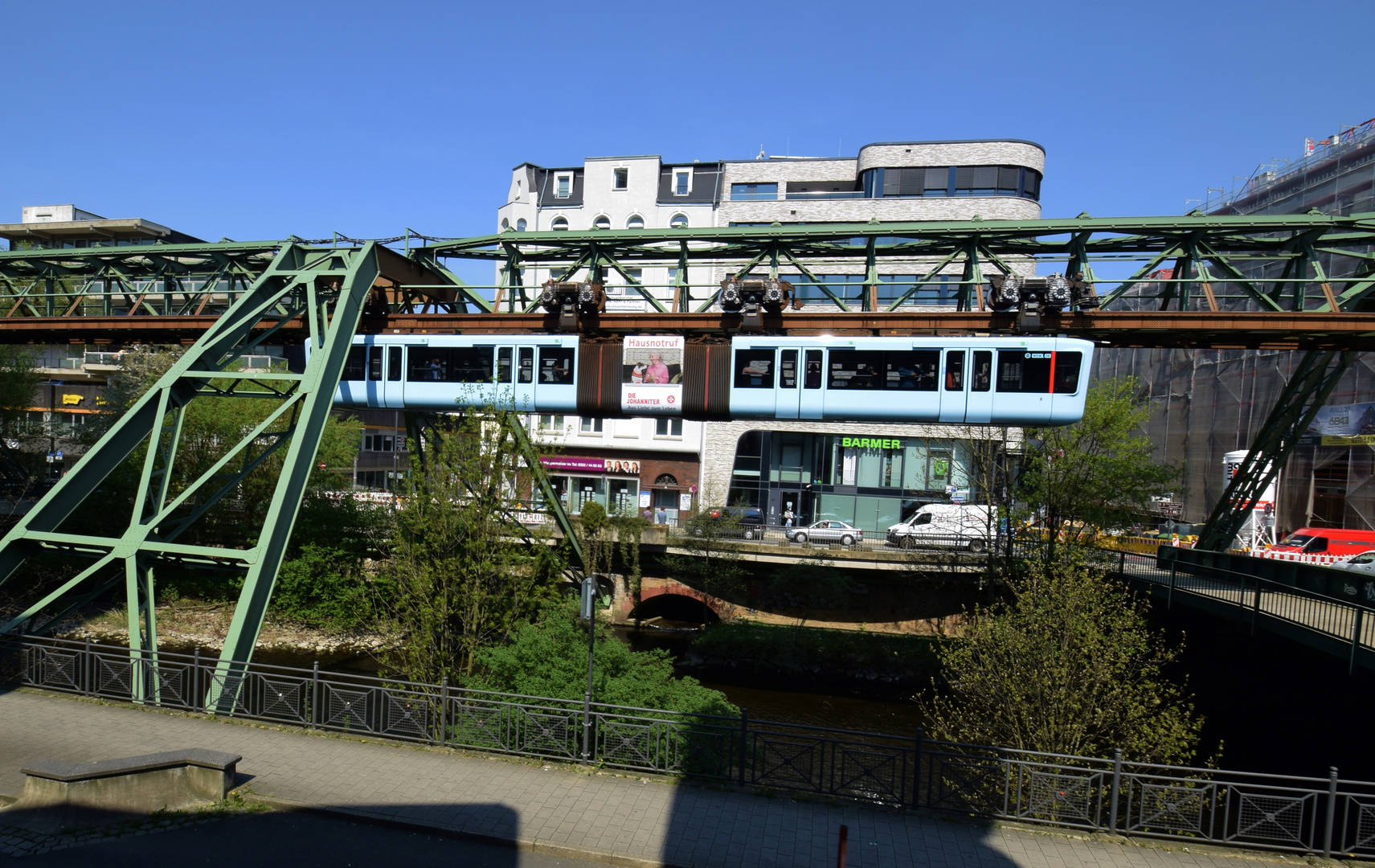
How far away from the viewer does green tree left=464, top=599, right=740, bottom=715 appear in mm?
12812

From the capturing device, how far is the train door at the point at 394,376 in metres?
18.4

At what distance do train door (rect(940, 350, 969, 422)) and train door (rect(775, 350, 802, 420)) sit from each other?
9.96 ft

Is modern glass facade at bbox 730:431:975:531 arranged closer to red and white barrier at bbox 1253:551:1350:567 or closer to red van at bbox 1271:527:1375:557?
red and white barrier at bbox 1253:551:1350:567

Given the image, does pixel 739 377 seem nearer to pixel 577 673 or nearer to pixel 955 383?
pixel 955 383

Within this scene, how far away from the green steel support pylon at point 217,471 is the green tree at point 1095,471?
2168cm

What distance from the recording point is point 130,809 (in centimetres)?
866

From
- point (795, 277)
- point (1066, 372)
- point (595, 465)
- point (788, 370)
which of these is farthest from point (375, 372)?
point (795, 277)

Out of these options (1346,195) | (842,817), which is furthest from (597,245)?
(1346,195)

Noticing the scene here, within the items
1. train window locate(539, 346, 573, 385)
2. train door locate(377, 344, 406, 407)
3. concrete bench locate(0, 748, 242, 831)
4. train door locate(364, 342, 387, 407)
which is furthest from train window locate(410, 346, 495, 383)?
concrete bench locate(0, 748, 242, 831)

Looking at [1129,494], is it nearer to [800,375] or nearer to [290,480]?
[800,375]

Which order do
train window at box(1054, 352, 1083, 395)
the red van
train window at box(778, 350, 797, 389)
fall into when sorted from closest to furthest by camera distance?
1. train window at box(1054, 352, 1083, 395)
2. train window at box(778, 350, 797, 389)
3. the red van

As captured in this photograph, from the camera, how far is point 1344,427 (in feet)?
104

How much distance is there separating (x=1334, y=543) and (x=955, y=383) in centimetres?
2572

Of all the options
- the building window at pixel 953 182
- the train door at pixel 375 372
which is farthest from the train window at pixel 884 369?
the building window at pixel 953 182
